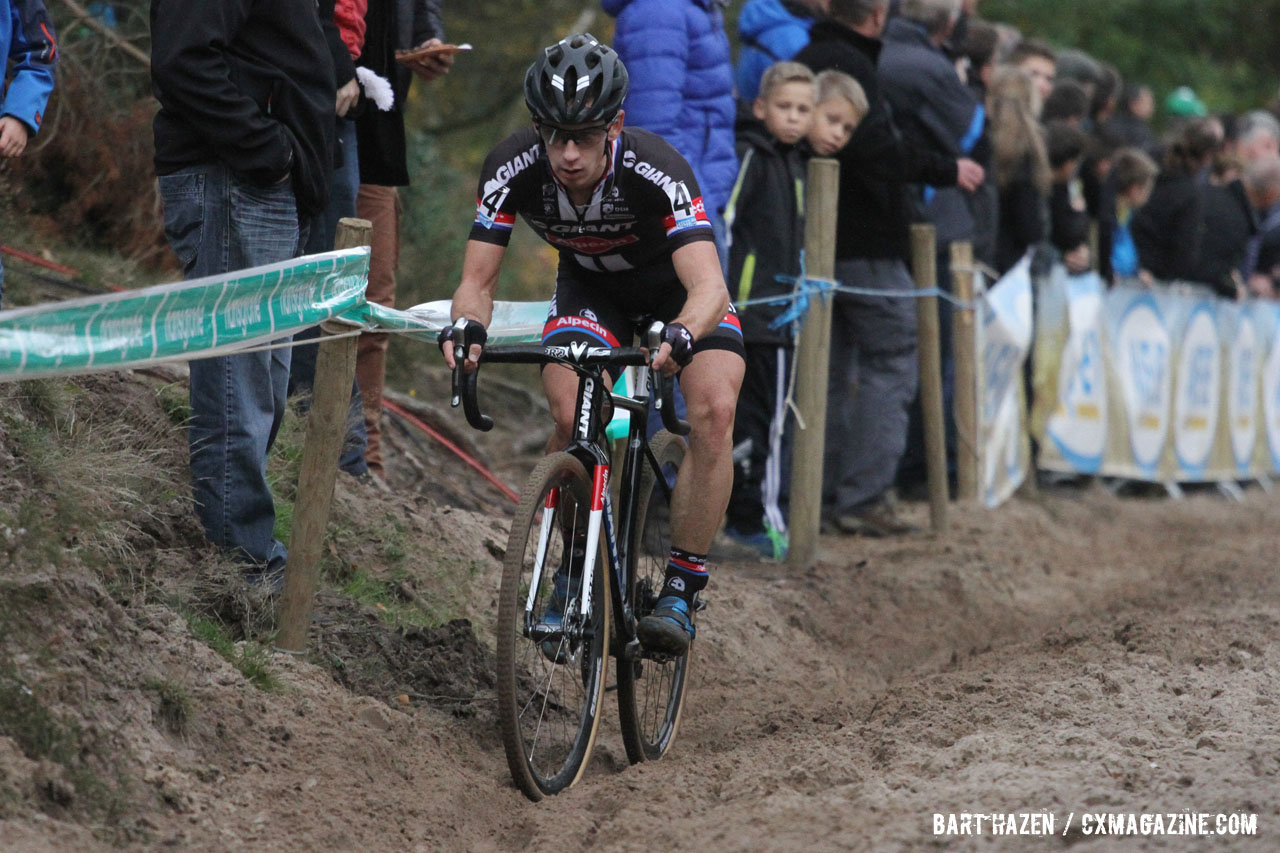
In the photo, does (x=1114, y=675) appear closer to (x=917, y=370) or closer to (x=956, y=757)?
(x=956, y=757)

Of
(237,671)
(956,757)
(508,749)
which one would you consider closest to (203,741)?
(237,671)

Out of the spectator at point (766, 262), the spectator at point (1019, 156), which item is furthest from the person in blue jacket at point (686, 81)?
the spectator at point (1019, 156)

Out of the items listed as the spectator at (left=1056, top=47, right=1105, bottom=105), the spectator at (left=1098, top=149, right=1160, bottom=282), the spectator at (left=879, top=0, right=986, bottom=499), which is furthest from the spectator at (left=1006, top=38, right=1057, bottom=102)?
the spectator at (left=879, top=0, right=986, bottom=499)

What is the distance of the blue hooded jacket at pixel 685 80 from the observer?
24.5 feet

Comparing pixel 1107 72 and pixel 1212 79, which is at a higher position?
pixel 1212 79

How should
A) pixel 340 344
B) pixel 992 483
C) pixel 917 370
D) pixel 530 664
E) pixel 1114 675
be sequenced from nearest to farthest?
1. pixel 530 664
2. pixel 340 344
3. pixel 1114 675
4. pixel 917 370
5. pixel 992 483

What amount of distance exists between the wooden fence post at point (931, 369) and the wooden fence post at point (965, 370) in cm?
54

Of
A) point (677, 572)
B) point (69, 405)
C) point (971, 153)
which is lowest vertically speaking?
point (677, 572)

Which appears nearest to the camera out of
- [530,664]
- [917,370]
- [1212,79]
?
[530,664]

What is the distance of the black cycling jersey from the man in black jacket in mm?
3970

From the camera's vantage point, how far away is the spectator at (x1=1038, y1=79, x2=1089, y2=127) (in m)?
12.4

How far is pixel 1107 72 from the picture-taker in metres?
14.0

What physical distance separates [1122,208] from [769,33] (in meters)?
5.32

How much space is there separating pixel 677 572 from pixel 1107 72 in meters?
10.1
